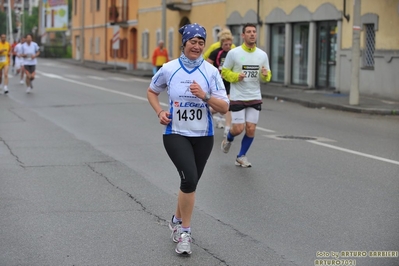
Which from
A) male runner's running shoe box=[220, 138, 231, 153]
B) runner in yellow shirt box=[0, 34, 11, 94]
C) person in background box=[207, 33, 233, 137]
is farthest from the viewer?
runner in yellow shirt box=[0, 34, 11, 94]

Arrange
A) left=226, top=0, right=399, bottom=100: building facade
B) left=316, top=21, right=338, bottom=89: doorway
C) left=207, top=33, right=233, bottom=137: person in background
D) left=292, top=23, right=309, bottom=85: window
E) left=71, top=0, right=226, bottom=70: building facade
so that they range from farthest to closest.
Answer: left=71, top=0, right=226, bottom=70: building facade
left=292, top=23, right=309, bottom=85: window
left=316, top=21, right=338, bottom=89: doorway
left=226, top=0, right=399, bottom=100: building facade
left=207, top=33, right=233, bottom=137: person in background

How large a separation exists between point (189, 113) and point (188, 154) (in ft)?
1.10

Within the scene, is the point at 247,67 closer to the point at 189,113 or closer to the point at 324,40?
the point at 189,113

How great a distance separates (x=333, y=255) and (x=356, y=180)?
3.52m

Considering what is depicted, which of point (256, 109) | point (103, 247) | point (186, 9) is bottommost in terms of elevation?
point (103, 247)

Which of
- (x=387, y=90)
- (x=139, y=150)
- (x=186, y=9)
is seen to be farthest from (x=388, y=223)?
(x=186, y=9)

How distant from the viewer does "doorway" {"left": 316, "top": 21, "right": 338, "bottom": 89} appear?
2586 centimetres

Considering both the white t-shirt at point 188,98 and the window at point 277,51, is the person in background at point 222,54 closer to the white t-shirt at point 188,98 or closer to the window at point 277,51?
the white t-shirt at point 188,98

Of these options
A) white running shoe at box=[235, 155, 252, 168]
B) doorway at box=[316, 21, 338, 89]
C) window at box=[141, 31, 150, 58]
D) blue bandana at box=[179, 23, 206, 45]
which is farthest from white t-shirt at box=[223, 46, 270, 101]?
window at box=[141, 31, 150, 58]

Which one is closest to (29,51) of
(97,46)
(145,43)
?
(145,43)

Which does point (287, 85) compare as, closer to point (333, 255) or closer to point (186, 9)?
point (186, 9)

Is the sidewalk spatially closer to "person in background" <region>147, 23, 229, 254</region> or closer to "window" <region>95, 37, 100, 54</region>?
"person in background" <region>147, 23, 229, 254</region>

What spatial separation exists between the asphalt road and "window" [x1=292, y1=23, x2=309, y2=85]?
41.4ft

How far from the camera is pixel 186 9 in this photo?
38781 millimetres
